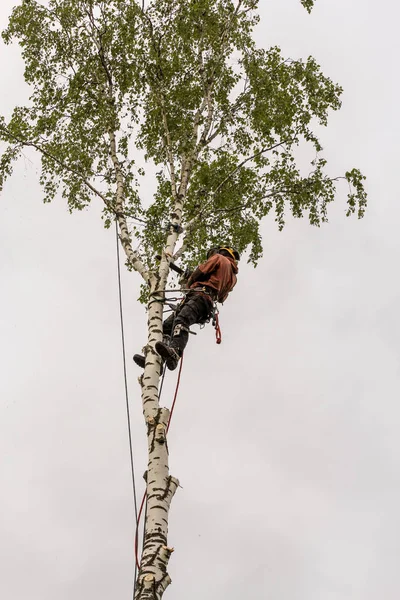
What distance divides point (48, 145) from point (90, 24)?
236 cm

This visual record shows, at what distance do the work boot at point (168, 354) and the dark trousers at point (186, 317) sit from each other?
32 cm

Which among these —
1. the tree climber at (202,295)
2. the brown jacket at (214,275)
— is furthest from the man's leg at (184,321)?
the brown jacket at (214,275)

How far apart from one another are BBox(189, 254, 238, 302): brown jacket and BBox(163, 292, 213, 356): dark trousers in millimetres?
161

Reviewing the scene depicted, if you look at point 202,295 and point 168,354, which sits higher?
point 202,295

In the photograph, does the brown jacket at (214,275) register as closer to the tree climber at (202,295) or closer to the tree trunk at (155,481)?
the tree climber at (202,295)

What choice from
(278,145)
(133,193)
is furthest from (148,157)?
(278,145)

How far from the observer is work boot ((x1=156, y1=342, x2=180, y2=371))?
23.0 ft

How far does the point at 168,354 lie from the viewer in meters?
7.08

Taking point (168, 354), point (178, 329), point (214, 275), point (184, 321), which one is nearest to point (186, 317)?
point (184, 321)

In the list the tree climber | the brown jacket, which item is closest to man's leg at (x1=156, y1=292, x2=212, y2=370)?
the tree climber

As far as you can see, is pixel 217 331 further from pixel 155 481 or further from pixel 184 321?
pixel 155 481

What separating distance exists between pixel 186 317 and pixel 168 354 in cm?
105

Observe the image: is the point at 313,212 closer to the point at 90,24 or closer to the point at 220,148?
the point at 220,148

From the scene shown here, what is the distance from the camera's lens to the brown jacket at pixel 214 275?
8.32 metres
